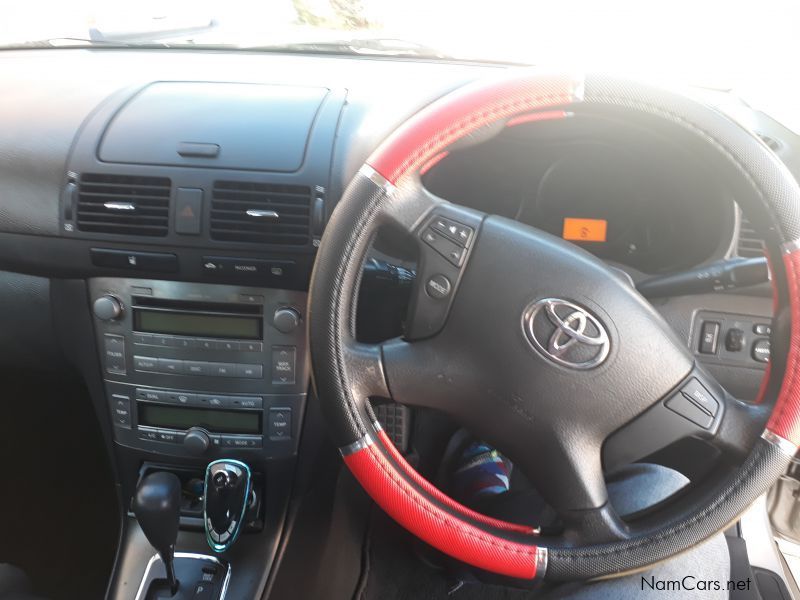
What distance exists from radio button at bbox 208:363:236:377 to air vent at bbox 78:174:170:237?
264mm

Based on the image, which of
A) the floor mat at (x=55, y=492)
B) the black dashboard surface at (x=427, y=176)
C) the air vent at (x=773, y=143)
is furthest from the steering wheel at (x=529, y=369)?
the floor mat at (x=55, y=492)

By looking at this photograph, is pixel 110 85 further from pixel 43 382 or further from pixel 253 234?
pixel 43 382

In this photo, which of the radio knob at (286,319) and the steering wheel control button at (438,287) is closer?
the steering wheel control button at (438,287)

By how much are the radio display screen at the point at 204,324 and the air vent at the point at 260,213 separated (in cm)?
16

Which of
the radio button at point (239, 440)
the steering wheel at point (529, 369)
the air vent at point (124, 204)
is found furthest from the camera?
the radio button at point (239, 440)

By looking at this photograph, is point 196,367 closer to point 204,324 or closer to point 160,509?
point 204,324

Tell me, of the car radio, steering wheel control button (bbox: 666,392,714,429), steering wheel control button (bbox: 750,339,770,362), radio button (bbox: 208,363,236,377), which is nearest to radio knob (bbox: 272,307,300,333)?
the car radio

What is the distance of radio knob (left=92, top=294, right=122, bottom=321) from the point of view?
1.35 meters

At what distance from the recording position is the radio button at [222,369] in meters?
1.34

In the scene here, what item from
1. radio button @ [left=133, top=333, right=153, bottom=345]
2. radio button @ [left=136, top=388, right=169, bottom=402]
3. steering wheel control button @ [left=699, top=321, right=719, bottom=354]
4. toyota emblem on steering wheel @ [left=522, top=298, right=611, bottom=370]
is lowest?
radio button @ [left=136, top=388, right=169, bottom=402]

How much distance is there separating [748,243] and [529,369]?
0.63m

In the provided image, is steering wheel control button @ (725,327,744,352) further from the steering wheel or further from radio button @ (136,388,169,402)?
radio button @ (136,388,169,402)

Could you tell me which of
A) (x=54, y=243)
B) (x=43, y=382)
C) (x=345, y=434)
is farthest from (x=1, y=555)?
(x=345, y=434)

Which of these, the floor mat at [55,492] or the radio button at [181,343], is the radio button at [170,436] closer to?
the radio button at [181,343]
